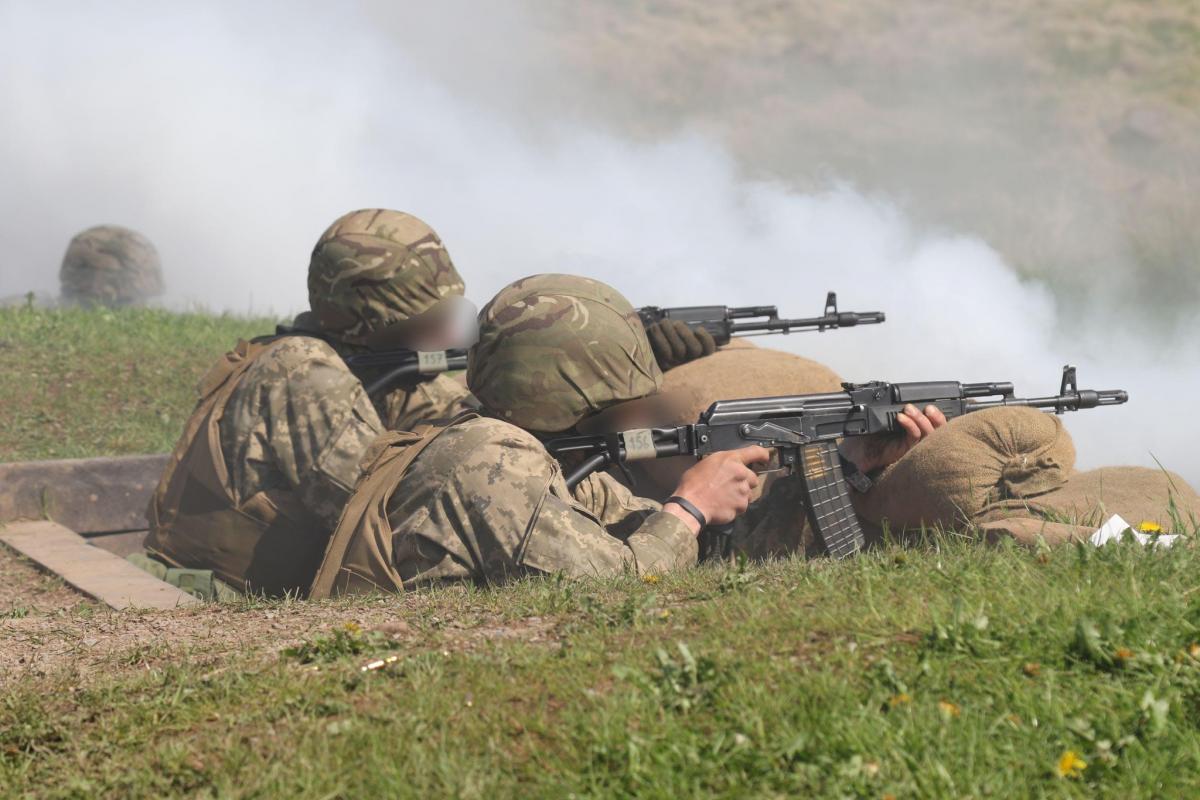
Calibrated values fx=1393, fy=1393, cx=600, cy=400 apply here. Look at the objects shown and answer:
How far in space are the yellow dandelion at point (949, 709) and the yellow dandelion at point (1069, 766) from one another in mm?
229

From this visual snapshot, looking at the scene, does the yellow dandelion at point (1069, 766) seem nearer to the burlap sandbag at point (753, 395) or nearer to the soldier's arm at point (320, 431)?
the burlap sandbag at point (753, 395)

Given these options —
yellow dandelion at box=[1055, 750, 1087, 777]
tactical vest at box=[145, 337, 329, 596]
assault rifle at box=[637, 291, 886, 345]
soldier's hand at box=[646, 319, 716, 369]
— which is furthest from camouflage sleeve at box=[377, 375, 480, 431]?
yellow dandelion at box=[1055, 750, 1087, 777]

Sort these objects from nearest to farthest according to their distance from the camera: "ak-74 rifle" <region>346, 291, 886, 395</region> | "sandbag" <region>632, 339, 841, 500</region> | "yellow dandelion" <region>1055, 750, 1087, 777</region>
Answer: "yellow dandelion" <region>1055, 750, 1087, 777</region>, "sandbag" <region>632, 339, 841, 500</region>, "ak-74 rifle" <region>346, 291, 886, 395</region>

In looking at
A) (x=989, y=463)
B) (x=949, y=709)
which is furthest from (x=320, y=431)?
(x=949, y=709)

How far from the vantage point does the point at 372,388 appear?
732 cm

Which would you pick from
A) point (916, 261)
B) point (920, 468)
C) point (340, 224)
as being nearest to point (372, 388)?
point (340, 224)

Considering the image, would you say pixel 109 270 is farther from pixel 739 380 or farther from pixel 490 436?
pixel 490 436

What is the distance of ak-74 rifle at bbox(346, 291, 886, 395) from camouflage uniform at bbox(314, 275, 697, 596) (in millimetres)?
2049

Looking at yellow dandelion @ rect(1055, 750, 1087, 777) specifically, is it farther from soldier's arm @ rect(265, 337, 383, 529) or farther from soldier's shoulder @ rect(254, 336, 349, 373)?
soldier's shoulder @ rect(254, 336, 349, 373)

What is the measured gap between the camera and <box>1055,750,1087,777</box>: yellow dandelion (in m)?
2.72

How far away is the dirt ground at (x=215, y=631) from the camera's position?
3.84 m

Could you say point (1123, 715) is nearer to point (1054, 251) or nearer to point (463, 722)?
point (463, 722)

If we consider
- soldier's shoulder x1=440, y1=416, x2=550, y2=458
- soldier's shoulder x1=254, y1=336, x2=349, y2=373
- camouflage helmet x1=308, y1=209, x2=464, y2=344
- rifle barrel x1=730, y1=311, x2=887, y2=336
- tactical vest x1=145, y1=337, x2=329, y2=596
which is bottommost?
tactical vest x1=145, y1=337, x2=329, y2=596

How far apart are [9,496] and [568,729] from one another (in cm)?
592
